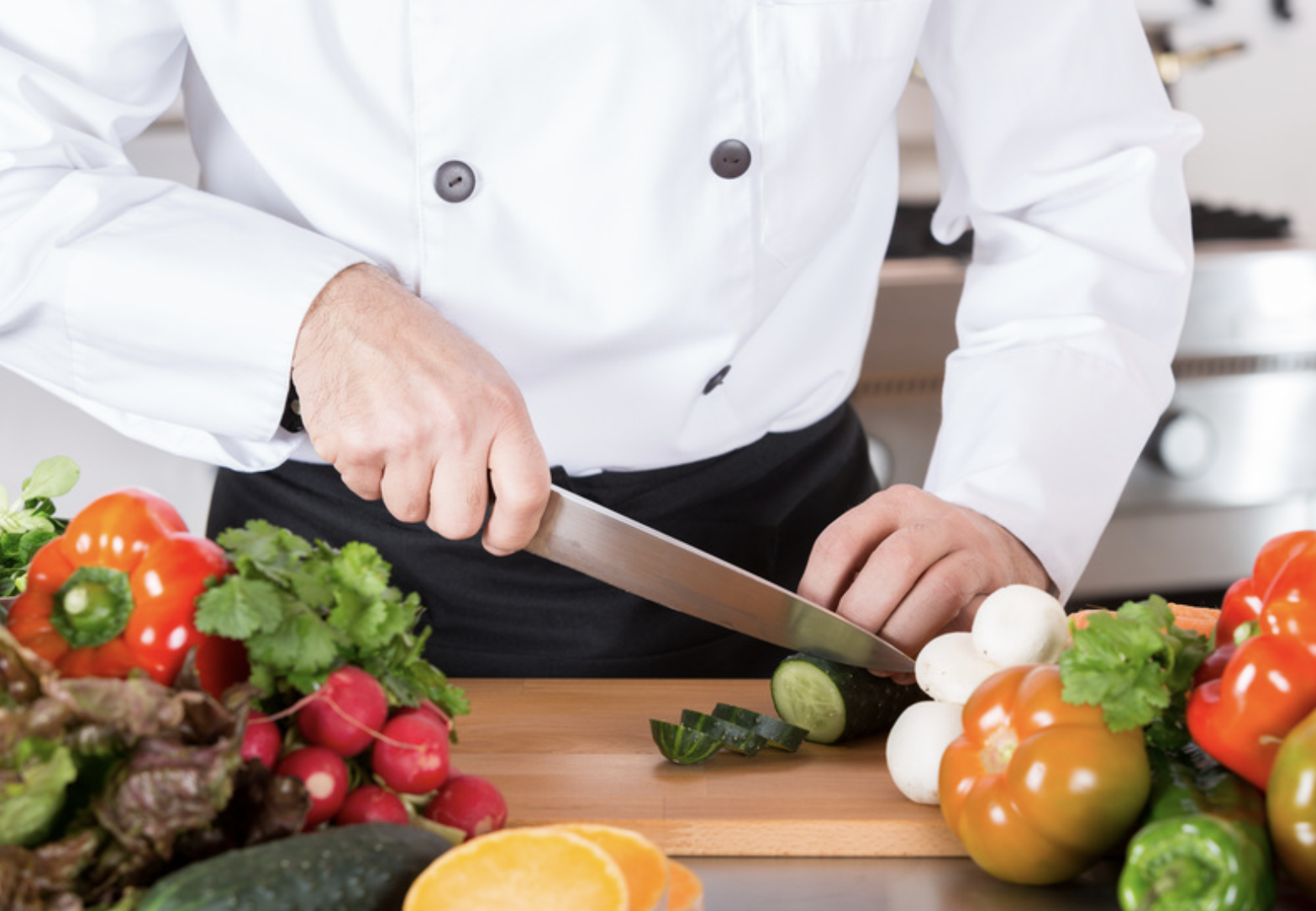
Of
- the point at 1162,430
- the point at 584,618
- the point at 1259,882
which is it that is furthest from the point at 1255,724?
the point at 1162,430

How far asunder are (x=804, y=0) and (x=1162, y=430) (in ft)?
4.15

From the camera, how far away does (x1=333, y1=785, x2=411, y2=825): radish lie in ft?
1.79

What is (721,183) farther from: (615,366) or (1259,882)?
(1259,882)

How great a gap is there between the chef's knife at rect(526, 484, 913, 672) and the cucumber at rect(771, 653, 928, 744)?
18 millimetres

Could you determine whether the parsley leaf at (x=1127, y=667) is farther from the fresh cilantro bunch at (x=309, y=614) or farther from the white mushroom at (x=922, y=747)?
the fresh cilantro bunch at (x=309, y=614)

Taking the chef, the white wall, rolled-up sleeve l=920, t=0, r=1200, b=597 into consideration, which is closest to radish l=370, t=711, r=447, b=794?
the chef

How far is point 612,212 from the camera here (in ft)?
2.93

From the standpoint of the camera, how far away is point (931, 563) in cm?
89

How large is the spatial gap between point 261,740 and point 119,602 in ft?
0.28

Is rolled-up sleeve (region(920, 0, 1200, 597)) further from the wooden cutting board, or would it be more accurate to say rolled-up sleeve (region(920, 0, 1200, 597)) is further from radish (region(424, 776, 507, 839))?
radish (region(424, 776, 507, 839))

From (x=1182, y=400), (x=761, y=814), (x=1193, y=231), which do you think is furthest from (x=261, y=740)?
(x=1193, y=231)

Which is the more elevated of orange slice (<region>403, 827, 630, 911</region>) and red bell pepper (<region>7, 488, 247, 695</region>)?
red bell pepper (<region>7, 488, 247, 695</region>)

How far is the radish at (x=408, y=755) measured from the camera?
56 centimetres

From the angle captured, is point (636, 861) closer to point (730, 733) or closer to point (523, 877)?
point (523, 877)
